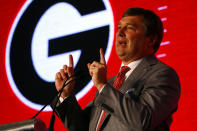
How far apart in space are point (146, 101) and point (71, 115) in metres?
0.50

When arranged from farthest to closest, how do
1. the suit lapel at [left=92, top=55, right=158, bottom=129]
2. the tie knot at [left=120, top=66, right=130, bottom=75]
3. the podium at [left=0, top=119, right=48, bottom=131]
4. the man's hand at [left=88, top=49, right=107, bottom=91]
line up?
the tie knot at [left=120, top=66, right=130, bottom=75]
the suit lapel at [left=92, top=55, right=158, bottom=129]
the man's hand at [left=88, top=49, right=107, bottom=91]
the podium at [left=0, top=119, right=48, bottom=131]

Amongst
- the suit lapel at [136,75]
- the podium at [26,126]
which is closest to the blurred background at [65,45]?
the suit lapel at [136,75]

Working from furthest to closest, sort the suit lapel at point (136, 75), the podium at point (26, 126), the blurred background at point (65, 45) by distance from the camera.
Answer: the blurred background at point (65, 45) < the suit lapel at point (136, 75) < the podium at point (26, 126)

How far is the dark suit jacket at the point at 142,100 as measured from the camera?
1.33 metres

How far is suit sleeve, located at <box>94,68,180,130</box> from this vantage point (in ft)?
4.35

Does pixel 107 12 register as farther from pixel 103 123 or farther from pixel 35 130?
pixel 35 130

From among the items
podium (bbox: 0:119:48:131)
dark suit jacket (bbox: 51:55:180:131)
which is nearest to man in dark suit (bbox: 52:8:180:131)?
dark suit jacket (bbox: 51:55:180:131)

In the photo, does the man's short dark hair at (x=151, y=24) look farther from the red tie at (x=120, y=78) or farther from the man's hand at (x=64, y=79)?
the man's hand at (x=64, y=79)

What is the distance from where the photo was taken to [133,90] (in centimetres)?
148

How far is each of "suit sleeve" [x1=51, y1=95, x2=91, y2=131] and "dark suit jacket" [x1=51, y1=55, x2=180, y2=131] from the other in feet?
0.10

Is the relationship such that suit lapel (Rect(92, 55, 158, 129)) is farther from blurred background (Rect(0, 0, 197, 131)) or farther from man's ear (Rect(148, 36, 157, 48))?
blurred background (Rect(0, 0, 197, 131))

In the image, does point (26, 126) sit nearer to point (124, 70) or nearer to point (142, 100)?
point (142, 100)

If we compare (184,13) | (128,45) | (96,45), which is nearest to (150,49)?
(128,45)

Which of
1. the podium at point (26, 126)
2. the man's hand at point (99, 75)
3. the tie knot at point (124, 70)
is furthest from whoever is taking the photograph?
the tie knot at point (124, 70)
